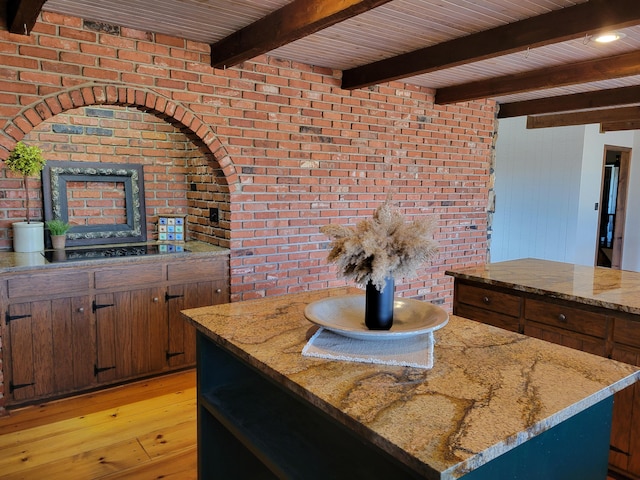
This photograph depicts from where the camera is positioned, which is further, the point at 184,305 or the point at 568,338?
the point at 184,305

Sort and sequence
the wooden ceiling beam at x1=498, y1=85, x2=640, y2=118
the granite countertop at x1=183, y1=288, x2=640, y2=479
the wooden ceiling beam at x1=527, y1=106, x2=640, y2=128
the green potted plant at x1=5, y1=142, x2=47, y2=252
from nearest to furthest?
the granite countertop at x1=183, y1=288, x2=640, y2=479
the green potted plant at x1=5, y1=142, x2=47, y2=252
the wooden ceiling beam at x1=498, y1=85, x2=640, y2=118
the wooden ceiling beam at x1=527, y1=106, x2=640, y2=128

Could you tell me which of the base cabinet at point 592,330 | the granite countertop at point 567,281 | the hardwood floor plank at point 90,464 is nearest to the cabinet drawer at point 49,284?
→ the hardwood floor plank at point 90,464

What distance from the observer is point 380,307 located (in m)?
1.57

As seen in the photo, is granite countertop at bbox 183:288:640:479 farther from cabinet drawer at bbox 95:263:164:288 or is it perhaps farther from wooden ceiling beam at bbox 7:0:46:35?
wooden ceiling beam at bbox 7:0:46:35

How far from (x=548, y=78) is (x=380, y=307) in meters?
2.89

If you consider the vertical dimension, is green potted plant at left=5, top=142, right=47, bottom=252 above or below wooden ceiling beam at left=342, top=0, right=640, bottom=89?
below

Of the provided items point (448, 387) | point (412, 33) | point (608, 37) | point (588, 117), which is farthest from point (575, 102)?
point (448, 387)

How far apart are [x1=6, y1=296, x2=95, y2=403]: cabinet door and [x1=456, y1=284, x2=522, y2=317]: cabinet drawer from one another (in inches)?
90.8

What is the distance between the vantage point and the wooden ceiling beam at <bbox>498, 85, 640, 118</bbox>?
411 centimetres

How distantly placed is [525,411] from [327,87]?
3139 millimetres

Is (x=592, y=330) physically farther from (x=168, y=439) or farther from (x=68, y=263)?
(x=68, y=263)

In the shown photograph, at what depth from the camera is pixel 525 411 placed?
3.59 ft

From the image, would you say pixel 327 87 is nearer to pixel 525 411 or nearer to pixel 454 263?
pixel 454 263

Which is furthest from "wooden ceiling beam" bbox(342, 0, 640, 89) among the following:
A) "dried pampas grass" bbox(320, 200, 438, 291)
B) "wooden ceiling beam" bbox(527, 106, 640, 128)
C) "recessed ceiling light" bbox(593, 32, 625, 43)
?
"wooden ceiling beam" bbox(527, 106, 640, 128)
